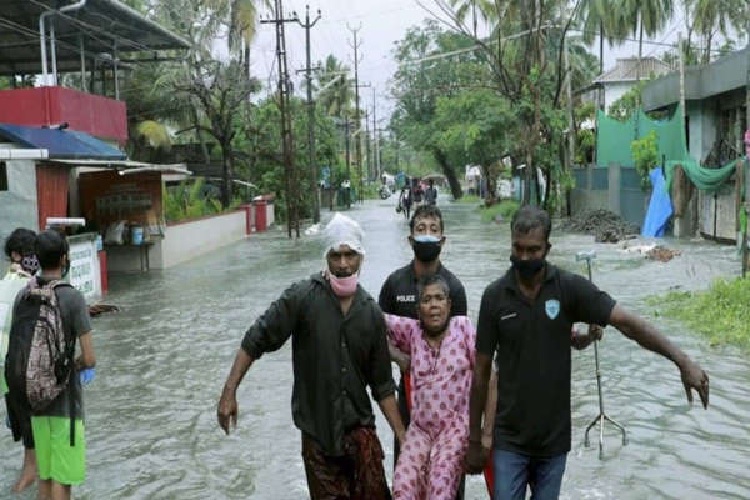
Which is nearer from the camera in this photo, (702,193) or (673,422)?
(673,422)

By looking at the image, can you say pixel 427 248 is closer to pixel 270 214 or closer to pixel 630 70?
pixel 270 214

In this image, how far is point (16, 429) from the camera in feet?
18.1

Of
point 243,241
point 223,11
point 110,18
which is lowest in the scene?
point 243,241

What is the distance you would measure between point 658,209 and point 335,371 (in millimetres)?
21263

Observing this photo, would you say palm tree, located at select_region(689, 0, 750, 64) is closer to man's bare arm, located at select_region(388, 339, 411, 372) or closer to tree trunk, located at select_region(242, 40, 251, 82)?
tree trunk, located at select_region(242, 40, 251, 82)

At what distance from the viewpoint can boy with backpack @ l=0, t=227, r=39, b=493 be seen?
541 cm

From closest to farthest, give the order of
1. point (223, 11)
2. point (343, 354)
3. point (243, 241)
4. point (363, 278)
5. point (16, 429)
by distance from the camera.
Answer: point (343, 354) → point (16, 429) → point (363, 278) → point (243, 241) → point (223, 11)

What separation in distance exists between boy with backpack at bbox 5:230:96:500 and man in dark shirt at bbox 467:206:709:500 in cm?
234

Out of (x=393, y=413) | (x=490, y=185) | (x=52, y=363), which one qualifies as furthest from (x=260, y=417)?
(x=490, y=185)

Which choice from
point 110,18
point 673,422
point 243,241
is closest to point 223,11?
point 243,241

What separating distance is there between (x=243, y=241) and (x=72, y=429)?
2555 cm

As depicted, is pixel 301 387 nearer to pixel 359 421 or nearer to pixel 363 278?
pixel 359 421

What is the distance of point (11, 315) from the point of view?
17.7 feet

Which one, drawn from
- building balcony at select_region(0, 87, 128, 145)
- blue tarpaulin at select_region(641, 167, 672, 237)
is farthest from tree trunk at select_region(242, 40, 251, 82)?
blue tarpaulin at select_region(641, 167, 672, 237)
